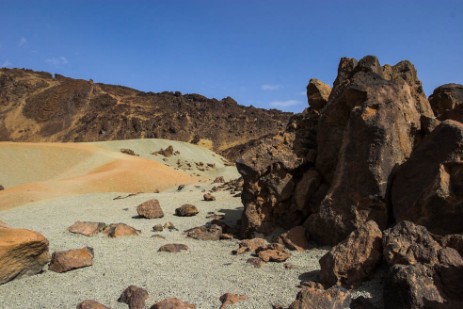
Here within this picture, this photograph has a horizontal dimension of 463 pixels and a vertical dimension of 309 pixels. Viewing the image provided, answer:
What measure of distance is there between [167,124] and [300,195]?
186 ft

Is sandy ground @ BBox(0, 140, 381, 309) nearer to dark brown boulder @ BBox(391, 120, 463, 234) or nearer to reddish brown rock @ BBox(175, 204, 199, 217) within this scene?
reddish brown rock @ BBox(175, 204, 199, 217)

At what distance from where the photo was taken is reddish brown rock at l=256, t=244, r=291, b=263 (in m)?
7.82

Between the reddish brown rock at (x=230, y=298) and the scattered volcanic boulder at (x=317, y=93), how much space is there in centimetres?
648

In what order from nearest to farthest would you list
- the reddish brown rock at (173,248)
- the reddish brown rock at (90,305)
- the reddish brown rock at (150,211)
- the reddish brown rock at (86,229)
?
the reddish brown rock at (90,305)
the reddish brown rock at (173,248)
the reddish brown rock at (86,229)
the reddish brown rock at (150,211)

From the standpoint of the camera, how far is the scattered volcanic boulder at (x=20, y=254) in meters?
6.96

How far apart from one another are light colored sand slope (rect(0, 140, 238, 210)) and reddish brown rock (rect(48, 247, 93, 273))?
1223cm

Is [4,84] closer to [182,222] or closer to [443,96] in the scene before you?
[182,222]

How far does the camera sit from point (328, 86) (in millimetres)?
11422

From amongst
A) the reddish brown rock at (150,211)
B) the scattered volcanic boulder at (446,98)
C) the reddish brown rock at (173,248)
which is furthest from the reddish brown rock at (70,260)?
the scattered volcanic boulder at (446,98)

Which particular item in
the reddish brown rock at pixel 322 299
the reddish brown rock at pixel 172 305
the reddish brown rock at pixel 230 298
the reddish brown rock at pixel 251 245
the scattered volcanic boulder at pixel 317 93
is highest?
the scattered volcanic boulder at pixel 317 93

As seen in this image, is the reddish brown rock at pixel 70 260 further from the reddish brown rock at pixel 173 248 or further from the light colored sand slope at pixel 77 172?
the light colored sand slope at pixel 77 172

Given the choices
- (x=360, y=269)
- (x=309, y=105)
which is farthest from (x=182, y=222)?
(x=360, y=269)

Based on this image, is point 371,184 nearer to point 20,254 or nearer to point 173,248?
point 173,248

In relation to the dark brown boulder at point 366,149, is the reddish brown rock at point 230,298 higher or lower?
lower
